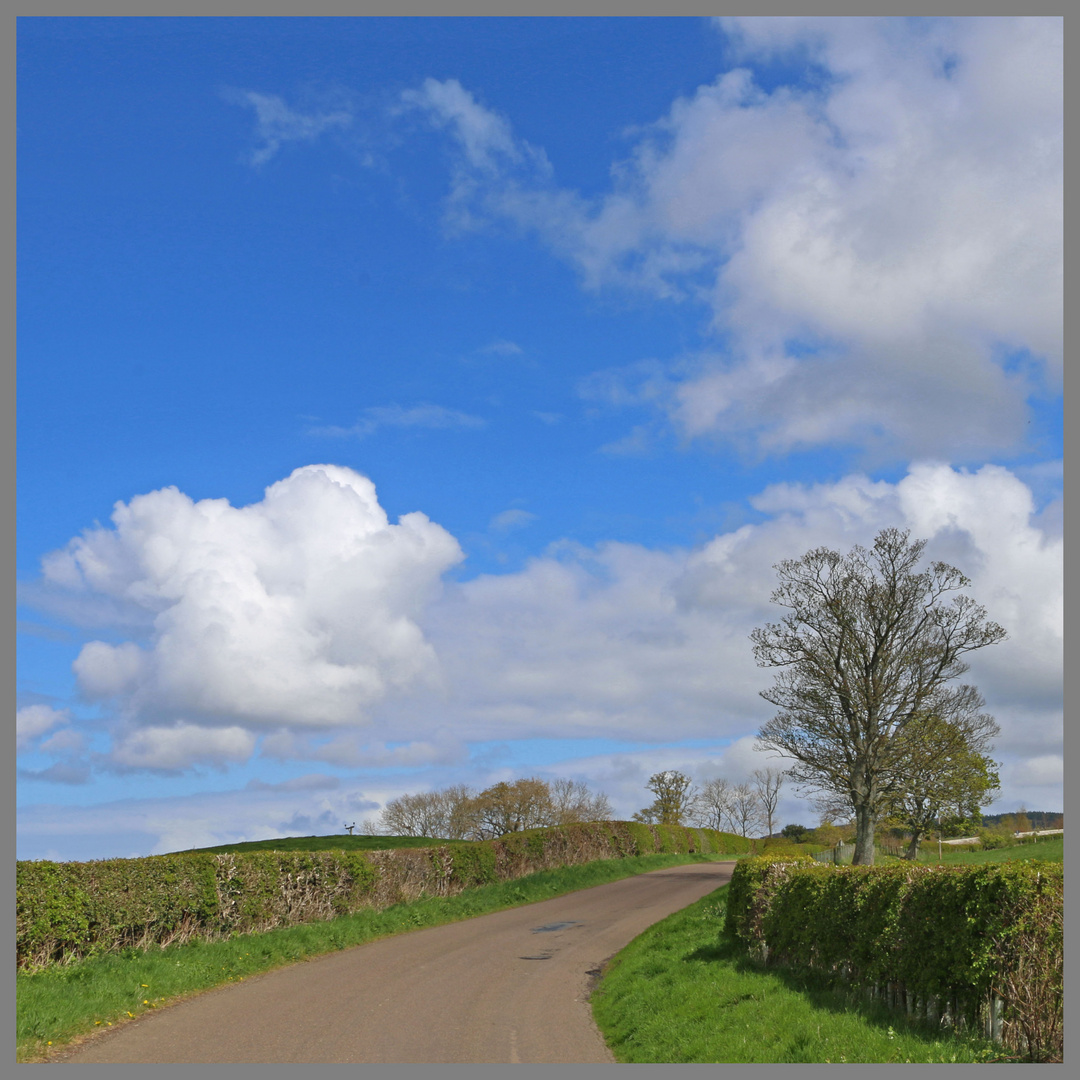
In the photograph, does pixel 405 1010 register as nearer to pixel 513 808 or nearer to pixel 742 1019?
pixel 742 1019

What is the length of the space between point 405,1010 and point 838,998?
5.95 metres

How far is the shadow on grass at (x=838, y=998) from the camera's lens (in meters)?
8.29

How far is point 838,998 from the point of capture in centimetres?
1052

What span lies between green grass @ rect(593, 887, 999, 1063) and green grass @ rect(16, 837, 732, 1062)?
632 cm

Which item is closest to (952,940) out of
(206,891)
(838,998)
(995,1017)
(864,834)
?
(995,1017)

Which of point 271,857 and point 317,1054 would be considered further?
point 271,857

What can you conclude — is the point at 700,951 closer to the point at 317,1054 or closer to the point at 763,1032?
the point at 763,1032

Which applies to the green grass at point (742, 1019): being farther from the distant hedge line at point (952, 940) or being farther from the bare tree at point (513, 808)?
the bare tree at point (513, 808)

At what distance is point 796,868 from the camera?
47.2ft

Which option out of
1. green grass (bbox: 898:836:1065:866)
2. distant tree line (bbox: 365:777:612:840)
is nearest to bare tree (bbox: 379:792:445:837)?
distant tree line (bbox: 365:777:612:840)

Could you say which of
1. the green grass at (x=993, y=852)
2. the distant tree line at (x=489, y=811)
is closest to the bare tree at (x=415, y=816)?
the distant tree line at (x=489, y=811)

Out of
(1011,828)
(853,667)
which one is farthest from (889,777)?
(1011,828)

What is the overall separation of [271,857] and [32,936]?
7003 mm

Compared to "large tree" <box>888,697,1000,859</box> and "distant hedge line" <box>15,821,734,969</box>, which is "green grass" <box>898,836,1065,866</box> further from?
"distant hedge line" <box>15,821,734,969</box>
